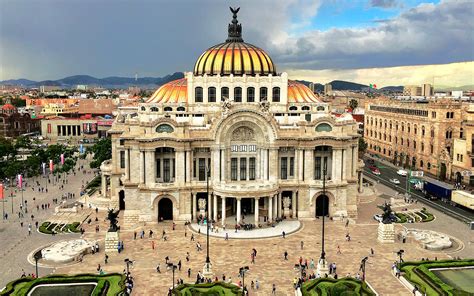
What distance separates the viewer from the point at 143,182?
7669 cm

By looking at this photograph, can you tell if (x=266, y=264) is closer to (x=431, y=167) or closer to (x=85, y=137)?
(x=431, y=167)

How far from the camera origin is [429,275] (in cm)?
5244

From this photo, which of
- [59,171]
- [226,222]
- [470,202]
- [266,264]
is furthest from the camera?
[59,171]

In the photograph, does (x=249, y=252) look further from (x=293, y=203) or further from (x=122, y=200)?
(x=122, y=200)

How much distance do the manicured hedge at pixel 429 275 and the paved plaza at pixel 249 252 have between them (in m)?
1.84

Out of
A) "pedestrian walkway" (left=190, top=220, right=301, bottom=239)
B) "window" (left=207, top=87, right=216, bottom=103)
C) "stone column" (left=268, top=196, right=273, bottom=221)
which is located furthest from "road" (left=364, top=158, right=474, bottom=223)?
"window" (left=207, top=87, right=216, bottom=103)

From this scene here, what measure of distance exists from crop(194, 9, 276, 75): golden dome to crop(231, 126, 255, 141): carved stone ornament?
583 inches

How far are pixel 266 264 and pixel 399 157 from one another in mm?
87402

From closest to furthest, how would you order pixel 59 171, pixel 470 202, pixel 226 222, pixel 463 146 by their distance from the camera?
pixel 226 222 < pixel 470 202 < pixel 463 146 < pixel 59 171

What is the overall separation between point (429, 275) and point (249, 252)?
21.5m

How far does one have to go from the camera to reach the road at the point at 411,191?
83.6m

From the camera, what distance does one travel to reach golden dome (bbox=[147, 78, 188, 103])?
88125 millimetres

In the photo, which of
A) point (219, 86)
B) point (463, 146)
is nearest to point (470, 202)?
point (463, 146)

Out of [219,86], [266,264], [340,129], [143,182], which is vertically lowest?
[266,264]
